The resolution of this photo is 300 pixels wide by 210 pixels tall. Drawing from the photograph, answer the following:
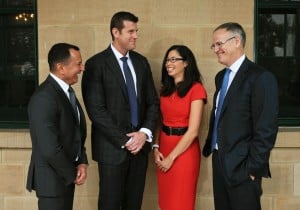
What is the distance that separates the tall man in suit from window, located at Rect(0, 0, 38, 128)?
1.25 metres

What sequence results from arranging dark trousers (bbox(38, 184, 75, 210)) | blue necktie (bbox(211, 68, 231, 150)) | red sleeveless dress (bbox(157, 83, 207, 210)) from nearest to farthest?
1. dark trousers (bbox(38, 184, 75, 210))
2. blue necktie (bbox(211, 68, 231, 150))
3. red sleeveless dress (bbox(157, 83, 207, 210))

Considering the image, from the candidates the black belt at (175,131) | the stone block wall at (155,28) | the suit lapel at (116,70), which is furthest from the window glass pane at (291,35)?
the suit lapel at (116,70)

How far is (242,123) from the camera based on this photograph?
353 centimetres

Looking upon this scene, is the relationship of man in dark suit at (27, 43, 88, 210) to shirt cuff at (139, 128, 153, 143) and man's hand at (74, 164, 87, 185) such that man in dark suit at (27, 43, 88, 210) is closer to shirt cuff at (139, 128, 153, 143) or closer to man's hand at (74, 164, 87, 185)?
man's hand at (74, 164, 87, 185)

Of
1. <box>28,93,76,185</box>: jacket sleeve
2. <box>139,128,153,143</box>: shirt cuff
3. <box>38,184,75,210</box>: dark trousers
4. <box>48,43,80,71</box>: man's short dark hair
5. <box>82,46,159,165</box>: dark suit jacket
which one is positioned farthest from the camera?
<box>139,128,153,143</box>: shirt cuff

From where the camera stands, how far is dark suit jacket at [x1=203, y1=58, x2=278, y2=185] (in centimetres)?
340

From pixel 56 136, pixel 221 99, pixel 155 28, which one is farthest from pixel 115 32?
pixel 56 136

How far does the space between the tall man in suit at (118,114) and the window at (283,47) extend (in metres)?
1.57

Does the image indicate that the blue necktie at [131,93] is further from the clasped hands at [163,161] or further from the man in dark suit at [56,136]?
the man in dark suit at [56,136]

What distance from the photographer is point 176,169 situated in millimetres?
4449

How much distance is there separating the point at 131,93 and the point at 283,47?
1897 mm

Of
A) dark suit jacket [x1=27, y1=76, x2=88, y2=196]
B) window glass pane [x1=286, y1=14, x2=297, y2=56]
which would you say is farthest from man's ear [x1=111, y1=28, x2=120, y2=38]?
window glass pane [x1=286, y1=14, x2=297, y2=56]

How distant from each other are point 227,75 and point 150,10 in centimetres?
156

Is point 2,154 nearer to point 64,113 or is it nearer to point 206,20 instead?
point 64,113
